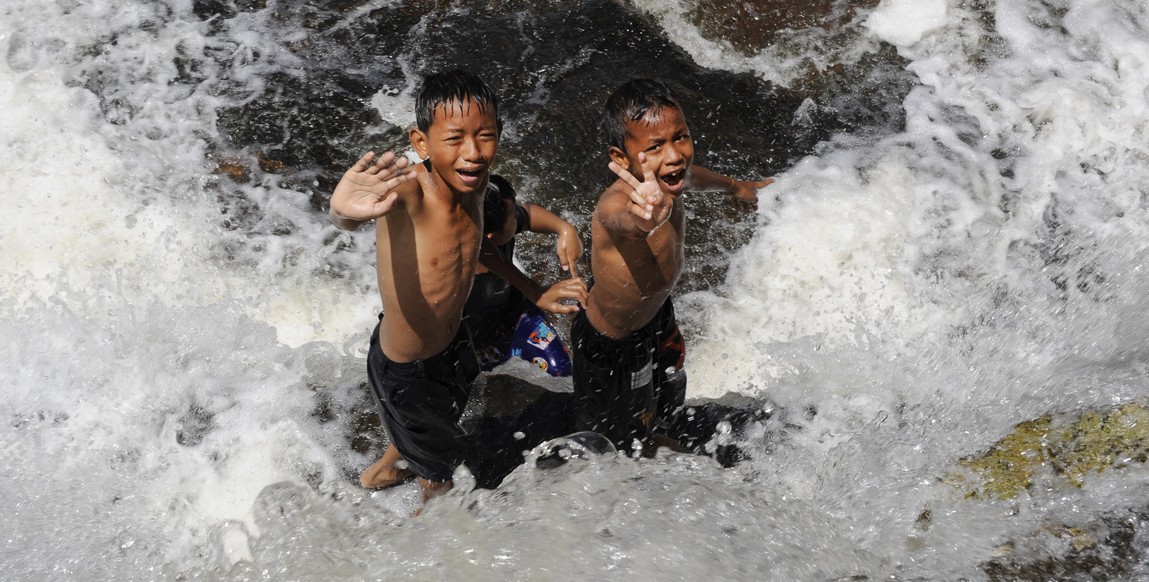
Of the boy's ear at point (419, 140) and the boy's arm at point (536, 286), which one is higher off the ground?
the boy's ear at point (419, 140)

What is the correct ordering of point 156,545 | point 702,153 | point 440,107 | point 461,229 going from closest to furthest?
point 440,107 < point 461,229 < point 156,545 < point 702,153

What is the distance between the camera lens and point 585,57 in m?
5.04

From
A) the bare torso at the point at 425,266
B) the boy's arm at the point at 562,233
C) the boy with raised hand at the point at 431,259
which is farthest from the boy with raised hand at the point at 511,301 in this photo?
the bare torso at the point at 425,266

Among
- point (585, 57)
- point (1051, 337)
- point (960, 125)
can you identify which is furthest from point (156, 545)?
point (960, 125)

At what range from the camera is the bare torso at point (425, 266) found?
9.12 feet

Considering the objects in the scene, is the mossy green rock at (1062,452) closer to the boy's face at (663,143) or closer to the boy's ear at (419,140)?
the boy's face at (663,143)

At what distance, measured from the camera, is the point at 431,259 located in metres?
2.84

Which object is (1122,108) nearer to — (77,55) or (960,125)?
(960,125)

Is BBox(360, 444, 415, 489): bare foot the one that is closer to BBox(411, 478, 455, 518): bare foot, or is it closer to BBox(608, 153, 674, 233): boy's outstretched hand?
BBox(411, 478, 455, 518): bare foot

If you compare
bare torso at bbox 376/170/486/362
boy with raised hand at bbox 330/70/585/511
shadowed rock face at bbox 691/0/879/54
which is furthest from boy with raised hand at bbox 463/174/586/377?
shadowed rock face at bbox 691/0/879/54

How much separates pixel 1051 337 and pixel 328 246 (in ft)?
10.0

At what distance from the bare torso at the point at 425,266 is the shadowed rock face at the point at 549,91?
A: 4.29ft

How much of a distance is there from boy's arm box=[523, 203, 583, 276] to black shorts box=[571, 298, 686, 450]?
0.20m

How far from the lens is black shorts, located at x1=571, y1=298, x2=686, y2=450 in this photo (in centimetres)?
331
